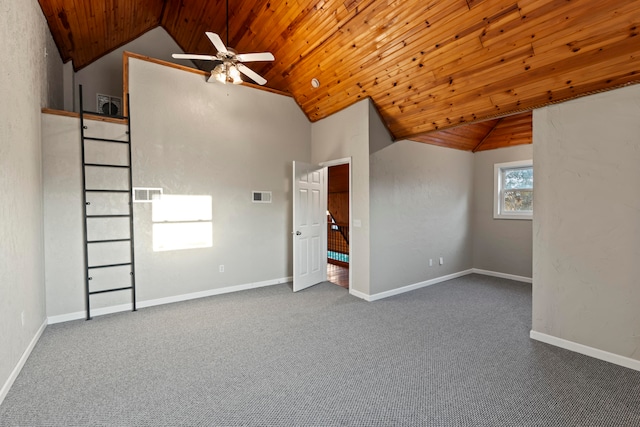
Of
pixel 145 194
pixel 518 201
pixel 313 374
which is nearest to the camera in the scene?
pixel 313 374

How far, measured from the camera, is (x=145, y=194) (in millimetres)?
→ 4062

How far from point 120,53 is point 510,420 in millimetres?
7091

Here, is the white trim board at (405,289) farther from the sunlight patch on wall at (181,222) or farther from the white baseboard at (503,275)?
the sunlight patch on wall at (181,222)

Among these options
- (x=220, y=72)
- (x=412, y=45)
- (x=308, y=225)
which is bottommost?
(x=308, y=225)

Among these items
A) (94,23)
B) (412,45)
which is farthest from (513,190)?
(94,23)

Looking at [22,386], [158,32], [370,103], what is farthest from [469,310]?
[158,32]

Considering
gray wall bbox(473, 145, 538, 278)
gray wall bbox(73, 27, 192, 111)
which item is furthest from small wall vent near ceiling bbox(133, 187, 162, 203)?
gray wall bbox(473, 145, 538, 278)

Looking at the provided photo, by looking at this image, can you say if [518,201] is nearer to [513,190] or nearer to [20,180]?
[513,190]

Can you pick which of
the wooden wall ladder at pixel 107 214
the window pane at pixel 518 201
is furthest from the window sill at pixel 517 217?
the wooden wall ladder at pixel 107 214

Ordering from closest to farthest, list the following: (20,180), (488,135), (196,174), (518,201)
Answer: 1. (20,180)
2. (196,174)
3. (518,201)
4. (488,135)

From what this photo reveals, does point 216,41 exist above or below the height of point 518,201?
above

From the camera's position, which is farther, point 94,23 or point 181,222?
point 181,222

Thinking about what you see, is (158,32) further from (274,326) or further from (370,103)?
(274,326)

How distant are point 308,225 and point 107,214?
2.84 meters
